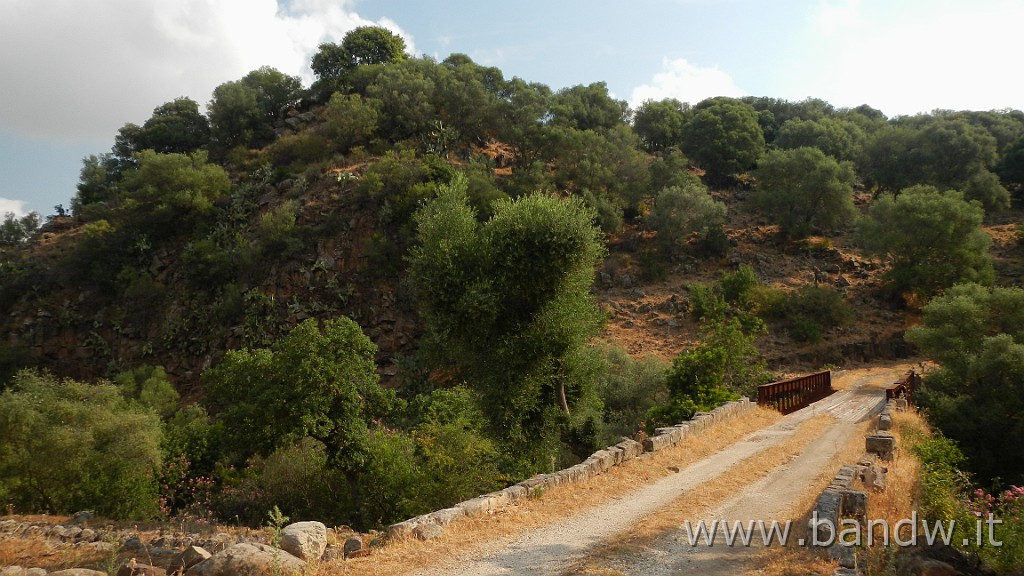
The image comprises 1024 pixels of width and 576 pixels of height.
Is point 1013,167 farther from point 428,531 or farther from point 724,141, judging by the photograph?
point 428,531

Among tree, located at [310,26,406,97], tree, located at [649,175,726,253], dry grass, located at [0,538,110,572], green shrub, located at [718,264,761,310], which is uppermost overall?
tree, located at [310,26,406,97]

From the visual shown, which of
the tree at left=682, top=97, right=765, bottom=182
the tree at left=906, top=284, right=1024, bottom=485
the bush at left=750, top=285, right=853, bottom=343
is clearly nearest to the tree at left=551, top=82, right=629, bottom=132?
the tree at left=682, top=97, right=765, bottom=182

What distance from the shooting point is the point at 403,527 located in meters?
7.64

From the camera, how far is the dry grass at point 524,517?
22.3ft

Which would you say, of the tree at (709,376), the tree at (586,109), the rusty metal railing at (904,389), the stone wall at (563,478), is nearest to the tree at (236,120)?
the tree at (586,109)

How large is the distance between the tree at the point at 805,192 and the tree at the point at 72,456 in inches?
1613

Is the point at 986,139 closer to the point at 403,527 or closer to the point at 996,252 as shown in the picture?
the point at 996,252

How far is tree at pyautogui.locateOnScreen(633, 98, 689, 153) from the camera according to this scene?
58469 mm

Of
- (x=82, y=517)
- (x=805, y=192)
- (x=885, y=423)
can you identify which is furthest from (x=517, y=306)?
(x=805, y=192)

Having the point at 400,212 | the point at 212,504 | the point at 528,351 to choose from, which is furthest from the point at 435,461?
the point at 400,212

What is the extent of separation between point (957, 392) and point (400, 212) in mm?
27826

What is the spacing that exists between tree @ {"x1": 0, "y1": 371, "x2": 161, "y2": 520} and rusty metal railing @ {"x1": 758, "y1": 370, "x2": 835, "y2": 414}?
729 inches

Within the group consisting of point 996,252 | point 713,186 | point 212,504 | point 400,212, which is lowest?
point 212,504

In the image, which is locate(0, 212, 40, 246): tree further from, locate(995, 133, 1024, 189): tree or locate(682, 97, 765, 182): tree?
locate(995, 133, 1024, 189): tree
